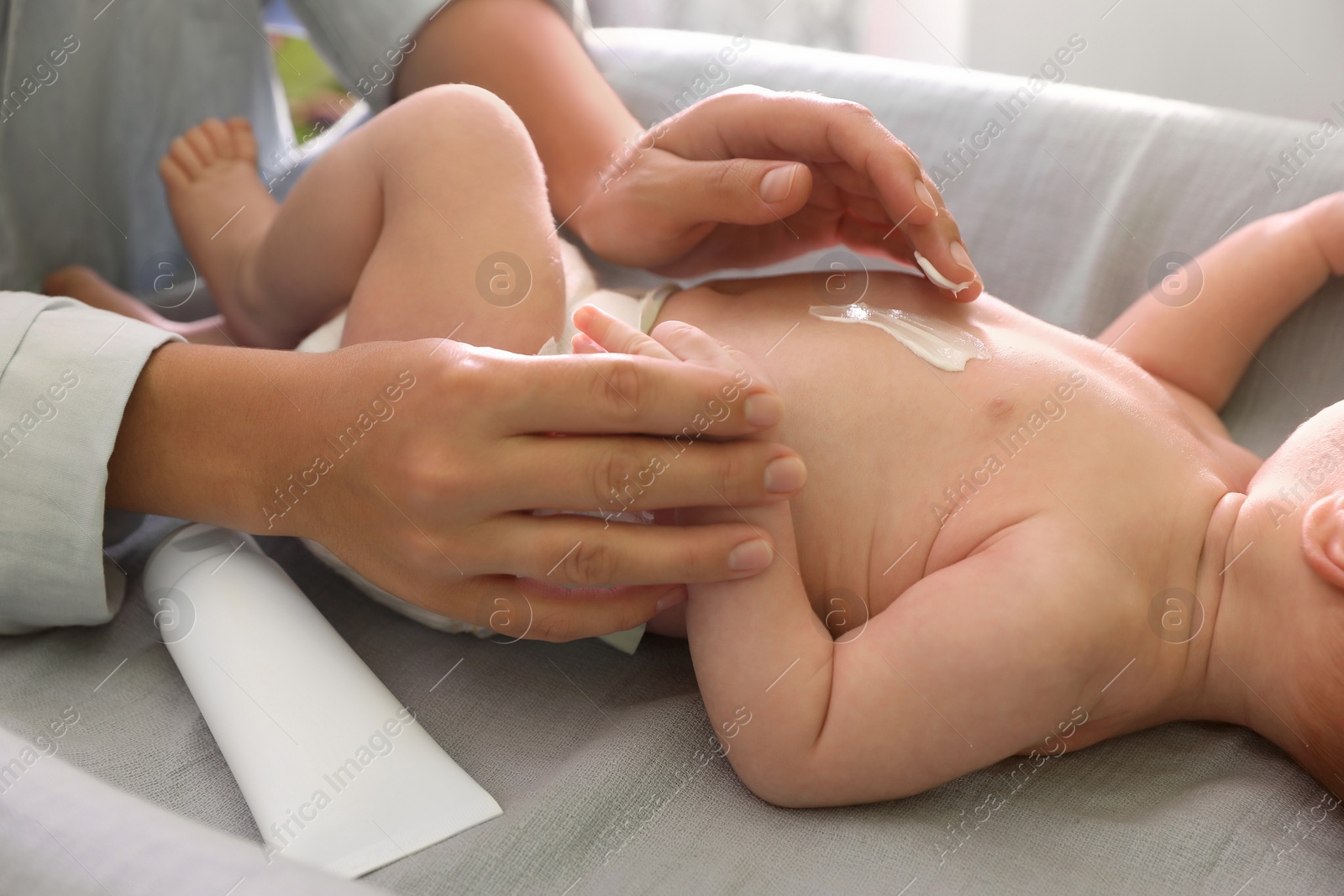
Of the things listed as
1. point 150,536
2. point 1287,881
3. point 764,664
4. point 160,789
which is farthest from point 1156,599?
point 150,536

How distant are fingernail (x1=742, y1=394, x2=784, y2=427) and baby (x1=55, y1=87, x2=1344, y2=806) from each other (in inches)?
3.4

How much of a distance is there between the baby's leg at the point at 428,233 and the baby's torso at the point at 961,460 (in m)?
0.21

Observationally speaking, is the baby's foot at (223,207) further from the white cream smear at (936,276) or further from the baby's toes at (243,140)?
the white cream smear at (936,276)

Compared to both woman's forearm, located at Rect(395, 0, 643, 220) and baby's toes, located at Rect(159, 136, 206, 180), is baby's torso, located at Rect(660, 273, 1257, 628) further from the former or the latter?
baby's toes, located at Rect(159, 136, 206, 180)

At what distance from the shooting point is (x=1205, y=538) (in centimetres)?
77

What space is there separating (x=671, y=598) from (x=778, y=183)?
0.34 meters

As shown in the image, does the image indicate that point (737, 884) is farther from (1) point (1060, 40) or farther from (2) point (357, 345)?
(1) point (1060, 40)

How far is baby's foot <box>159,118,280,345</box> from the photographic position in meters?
1.07

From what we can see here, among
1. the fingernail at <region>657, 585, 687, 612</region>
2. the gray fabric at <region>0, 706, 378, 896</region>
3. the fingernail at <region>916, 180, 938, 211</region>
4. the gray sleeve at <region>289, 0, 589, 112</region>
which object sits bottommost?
the fingernail at <region>657, 585, 687, 612</region>

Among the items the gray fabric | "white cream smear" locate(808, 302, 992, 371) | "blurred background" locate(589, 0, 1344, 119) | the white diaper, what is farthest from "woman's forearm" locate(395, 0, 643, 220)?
"blurred background" locate(589, 0, 1344, 119)

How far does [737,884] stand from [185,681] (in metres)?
0.45

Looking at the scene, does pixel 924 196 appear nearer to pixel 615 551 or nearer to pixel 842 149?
pixel 842 149

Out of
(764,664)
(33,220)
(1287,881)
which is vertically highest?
(33,220)

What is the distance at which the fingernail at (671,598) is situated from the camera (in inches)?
29.2
